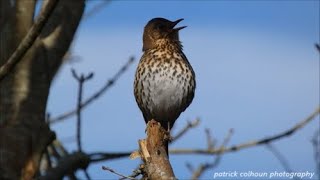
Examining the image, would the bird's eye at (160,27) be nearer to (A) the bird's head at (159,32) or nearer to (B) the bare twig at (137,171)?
(A) the bird's head at (159,32)

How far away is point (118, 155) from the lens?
292 inches

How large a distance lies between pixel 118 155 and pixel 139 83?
642mm

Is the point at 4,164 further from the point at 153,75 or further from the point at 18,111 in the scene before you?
the point at 153,75

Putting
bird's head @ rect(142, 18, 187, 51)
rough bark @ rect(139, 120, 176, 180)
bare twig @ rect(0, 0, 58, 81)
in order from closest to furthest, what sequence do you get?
rough bark @ rect(139, 120, 176, 180) < bare twig @ rect(0, 0, 58, 81) < bird's head @ rect(142, 18, 187, 51)

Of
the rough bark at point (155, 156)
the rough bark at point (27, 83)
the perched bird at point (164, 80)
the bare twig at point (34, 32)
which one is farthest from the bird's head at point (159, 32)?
the bare twig at point (34, 32)

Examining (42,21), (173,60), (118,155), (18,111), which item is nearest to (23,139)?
(18,111)

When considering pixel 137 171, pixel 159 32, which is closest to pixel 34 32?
pixel 137 171

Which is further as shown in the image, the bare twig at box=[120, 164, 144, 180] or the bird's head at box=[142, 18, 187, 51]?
the bird's head at box=[142, 18, 187, 51]

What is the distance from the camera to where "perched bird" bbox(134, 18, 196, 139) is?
290 inches

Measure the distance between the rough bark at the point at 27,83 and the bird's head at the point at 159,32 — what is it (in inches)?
30.5

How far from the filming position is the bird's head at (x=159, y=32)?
7.90 meters

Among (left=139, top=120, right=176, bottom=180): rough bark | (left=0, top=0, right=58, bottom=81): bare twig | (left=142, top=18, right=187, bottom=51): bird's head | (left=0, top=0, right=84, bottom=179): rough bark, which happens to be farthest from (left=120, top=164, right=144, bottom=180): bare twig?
(left=142, top=18, right=187, bottom=51): bird's head

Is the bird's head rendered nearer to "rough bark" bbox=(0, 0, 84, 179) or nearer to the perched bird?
the perched bird

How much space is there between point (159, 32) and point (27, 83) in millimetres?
1272
